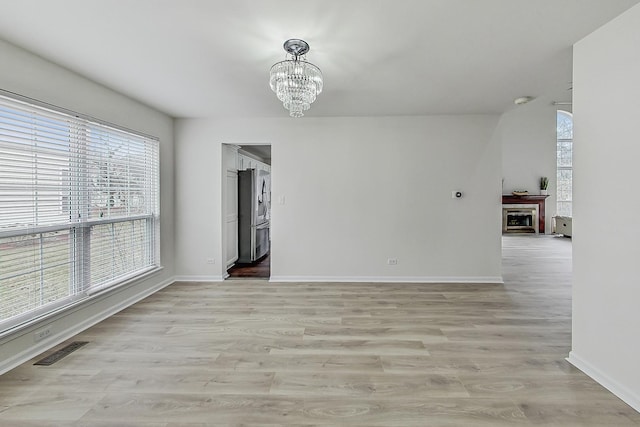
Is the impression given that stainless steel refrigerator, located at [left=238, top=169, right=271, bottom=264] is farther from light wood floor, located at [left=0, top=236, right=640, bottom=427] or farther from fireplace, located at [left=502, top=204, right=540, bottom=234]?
fireplace, located at [left=502, top=204, right=540, bottom=234]

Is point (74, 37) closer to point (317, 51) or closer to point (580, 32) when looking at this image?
point (317, 51)

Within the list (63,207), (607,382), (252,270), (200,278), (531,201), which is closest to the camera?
(607,382)

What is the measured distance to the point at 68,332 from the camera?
8.99 feet

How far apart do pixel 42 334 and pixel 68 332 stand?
0.25m

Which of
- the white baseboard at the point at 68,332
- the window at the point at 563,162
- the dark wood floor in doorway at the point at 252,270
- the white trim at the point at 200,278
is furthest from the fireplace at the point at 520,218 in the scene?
the white baseboard at the point at 68,332

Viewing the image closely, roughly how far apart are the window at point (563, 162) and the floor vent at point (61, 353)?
13.8 meters

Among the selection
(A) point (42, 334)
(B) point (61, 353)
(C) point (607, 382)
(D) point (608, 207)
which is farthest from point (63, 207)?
(C) point (607, 382)

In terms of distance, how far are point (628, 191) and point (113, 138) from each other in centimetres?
466

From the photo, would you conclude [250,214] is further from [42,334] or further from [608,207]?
[608,207]

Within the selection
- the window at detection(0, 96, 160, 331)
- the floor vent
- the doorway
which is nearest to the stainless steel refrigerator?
the doorway

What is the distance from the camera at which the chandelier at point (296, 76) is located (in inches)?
92.2

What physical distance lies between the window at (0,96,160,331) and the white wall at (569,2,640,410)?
4.36 m

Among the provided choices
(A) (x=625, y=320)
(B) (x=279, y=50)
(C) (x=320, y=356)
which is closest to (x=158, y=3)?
(B) (x=279, y=50)

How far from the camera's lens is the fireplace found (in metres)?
10.5
